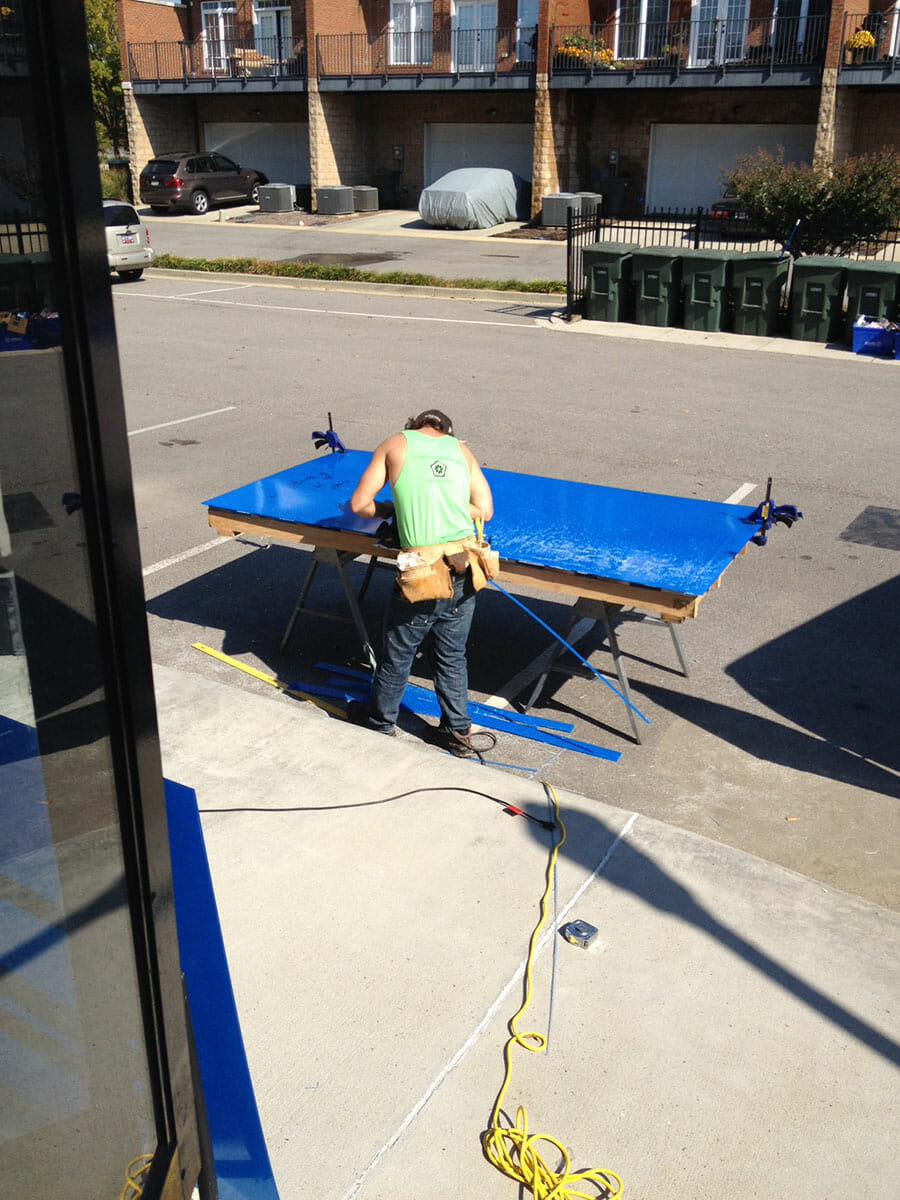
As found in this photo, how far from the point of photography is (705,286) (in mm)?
17156

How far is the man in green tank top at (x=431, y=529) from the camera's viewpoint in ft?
17.4

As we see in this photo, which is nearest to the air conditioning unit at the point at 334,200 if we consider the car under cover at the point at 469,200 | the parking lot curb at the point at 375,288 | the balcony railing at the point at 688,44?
the car under cover at the point at 469,200

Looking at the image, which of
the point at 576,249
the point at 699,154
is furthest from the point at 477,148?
the point at 576,249

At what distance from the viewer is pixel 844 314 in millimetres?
16594

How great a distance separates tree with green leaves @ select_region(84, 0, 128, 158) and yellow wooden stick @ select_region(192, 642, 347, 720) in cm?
3953

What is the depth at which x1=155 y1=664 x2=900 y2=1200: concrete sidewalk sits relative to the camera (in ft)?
10.4

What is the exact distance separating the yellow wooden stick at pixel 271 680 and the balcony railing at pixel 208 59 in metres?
35.4

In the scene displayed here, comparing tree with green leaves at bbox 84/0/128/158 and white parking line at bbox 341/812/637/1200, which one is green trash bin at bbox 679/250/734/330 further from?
tree with green leaves at bbox 84/0/128/158

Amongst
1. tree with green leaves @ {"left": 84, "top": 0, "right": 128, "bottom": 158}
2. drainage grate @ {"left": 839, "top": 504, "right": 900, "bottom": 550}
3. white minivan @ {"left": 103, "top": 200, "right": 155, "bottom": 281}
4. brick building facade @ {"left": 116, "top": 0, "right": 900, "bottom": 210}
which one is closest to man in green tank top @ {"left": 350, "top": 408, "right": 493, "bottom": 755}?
drainage grate @ {"left": 839, "top": 504, "right": 900, "bottom": 550}

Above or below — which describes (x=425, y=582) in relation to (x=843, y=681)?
above

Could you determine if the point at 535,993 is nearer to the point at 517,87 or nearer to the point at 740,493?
the point at 740,493

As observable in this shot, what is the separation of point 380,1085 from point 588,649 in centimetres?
385

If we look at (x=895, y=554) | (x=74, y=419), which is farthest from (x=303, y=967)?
(x=895, y=554)

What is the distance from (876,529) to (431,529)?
193 inches
